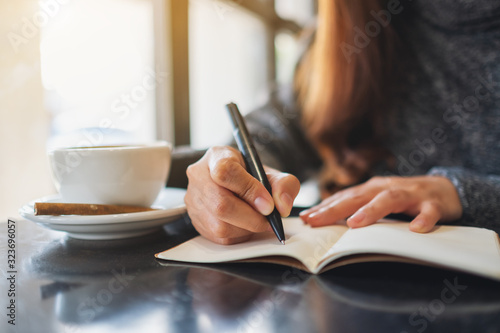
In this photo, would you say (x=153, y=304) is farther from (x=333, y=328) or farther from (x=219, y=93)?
(x=219, y=93)

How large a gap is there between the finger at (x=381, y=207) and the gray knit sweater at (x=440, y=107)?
469 mm

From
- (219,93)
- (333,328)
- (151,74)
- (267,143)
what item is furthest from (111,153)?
(219,93)

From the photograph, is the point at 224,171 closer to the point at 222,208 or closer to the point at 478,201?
the point at 222,208

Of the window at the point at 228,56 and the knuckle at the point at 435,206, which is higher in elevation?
the window at the point at 228,56

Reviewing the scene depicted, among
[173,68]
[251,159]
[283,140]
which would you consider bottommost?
[283,140]

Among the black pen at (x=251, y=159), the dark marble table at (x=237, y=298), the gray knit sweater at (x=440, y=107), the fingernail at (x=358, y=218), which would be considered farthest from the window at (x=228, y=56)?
Answer: the dark marble table at (x=237, y=298)

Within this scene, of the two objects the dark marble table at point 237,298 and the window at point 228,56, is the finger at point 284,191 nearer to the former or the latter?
the dark marble table at point 237,298

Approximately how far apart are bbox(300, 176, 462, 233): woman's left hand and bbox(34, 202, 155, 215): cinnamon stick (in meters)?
0.26

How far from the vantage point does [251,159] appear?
0.51m

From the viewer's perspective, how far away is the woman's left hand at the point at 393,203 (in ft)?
1.63

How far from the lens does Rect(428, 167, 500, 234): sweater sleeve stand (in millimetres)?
595

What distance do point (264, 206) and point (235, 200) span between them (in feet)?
0.12

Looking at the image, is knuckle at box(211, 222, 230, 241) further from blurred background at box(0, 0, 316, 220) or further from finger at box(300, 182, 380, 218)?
blurred background at box(0, 0, 316, 220)

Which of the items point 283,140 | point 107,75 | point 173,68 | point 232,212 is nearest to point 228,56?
point 173,68
